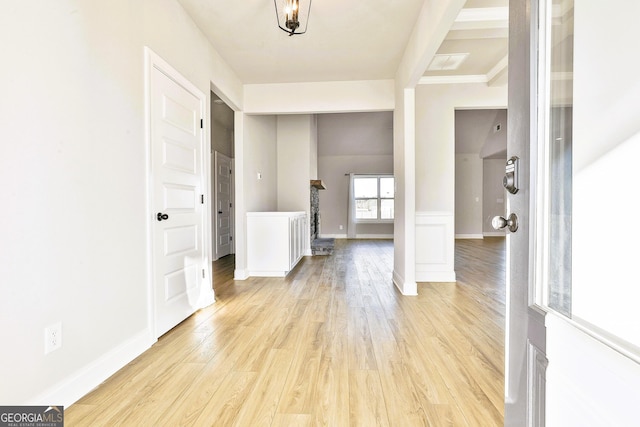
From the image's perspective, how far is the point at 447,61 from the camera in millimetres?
3434

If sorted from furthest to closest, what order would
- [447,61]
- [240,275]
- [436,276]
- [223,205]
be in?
[223,205]
[240,275]
[436,276]
[447,61]

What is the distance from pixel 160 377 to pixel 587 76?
2073mm

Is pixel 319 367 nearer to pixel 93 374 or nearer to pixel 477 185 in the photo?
pixel 93 374

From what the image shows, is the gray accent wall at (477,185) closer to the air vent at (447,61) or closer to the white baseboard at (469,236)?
the white baseboard at (469,236)

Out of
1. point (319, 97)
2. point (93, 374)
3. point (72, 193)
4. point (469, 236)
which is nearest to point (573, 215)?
point (72, 193)

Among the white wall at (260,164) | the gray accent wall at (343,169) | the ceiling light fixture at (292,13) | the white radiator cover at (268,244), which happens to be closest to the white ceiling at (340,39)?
the ceiling light fixture at (292,13)

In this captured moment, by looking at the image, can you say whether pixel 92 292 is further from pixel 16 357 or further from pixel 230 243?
pixel 230 243

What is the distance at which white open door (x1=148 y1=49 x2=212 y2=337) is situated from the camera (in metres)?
2.09

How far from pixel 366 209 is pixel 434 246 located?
5.26m

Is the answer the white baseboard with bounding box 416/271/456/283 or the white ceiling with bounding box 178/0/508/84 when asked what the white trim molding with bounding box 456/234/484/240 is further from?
the white ceiling with bounding box 178/0/508/84

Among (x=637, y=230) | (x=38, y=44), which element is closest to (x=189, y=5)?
(x=38, y=44)

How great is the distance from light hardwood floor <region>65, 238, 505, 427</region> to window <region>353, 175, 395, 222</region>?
19.4 ft

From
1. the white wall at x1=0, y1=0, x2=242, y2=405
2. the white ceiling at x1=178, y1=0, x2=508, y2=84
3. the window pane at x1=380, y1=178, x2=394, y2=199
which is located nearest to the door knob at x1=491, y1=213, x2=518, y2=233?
the white wall at x1=0, y1=0, x2=242, y2=405

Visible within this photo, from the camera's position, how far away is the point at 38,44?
1294mm
